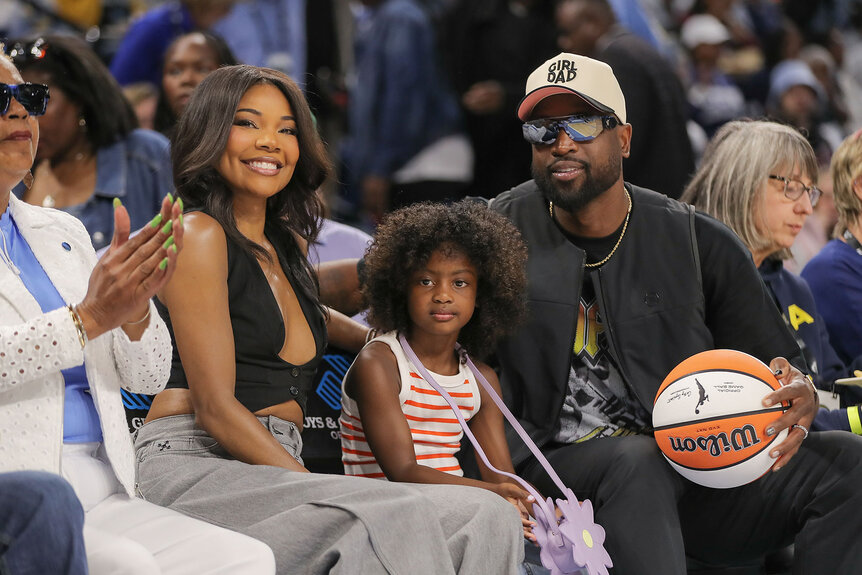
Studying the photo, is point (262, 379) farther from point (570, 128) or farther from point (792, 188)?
point (792, 188)

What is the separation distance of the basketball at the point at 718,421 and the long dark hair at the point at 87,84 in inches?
111

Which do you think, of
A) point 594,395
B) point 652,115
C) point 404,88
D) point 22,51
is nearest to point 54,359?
point 594,395

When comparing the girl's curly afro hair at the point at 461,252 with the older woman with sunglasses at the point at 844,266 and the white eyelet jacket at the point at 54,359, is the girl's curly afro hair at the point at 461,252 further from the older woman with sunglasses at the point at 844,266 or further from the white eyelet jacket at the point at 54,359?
the older woman with sunglasses at the point at 844,266

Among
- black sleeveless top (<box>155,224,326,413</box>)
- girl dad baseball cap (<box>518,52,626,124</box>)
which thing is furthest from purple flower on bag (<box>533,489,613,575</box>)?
girl dad baseball cap (<box>518,52,626,124</box>)

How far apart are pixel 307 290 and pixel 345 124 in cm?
484

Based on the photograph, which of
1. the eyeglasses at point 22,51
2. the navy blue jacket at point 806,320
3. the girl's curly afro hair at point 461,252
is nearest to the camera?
the girl's curly afro hair at point 461,252

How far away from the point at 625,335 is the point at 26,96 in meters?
2.05

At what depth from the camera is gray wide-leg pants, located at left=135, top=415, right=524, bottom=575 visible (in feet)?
9.96

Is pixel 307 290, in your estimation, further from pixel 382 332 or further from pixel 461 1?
pixel 461 1

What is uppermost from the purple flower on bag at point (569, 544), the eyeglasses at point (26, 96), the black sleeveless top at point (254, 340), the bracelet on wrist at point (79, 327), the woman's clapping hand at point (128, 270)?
the eyeglasses at point (26, 96)

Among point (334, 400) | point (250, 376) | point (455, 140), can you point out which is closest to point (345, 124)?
point (455, 140)

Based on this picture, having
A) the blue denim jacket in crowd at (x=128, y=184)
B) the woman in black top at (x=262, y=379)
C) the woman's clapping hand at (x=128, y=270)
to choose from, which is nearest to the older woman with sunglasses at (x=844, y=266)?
the woman in black top at (x=262, y=379)

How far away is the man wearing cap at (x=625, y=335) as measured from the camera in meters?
3.87

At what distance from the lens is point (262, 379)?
3.58 m
